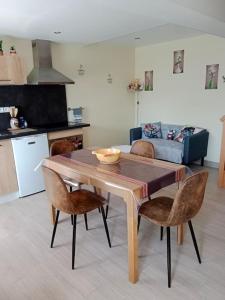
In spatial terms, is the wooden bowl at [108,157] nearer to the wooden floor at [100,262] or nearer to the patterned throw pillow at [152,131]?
the wooden floor at [100,262]

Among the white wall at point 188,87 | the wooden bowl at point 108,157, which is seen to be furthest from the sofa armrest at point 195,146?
the wooden bowl at point 108,157

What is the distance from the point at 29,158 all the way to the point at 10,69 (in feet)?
4.16

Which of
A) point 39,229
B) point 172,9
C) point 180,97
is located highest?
point 172,9

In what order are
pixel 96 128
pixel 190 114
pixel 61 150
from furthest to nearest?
pixel 96 128, pixel 190 114, pixel 61 150

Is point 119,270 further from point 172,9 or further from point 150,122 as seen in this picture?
point 150,122

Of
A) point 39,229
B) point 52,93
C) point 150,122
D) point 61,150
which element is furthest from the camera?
point 150,122

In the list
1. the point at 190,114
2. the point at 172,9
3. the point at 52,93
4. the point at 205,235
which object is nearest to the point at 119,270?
the point at 205,235

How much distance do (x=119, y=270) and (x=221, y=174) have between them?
225 cm

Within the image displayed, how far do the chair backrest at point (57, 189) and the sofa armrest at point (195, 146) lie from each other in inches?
105

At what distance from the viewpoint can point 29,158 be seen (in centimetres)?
343

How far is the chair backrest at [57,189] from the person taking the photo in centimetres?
188

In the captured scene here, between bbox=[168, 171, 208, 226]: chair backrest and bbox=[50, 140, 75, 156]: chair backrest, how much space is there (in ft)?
5.37

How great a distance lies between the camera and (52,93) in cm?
421

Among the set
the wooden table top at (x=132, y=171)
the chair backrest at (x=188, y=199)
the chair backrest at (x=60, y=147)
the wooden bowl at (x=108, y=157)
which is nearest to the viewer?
the chair backrest at (x=188, y=199)
